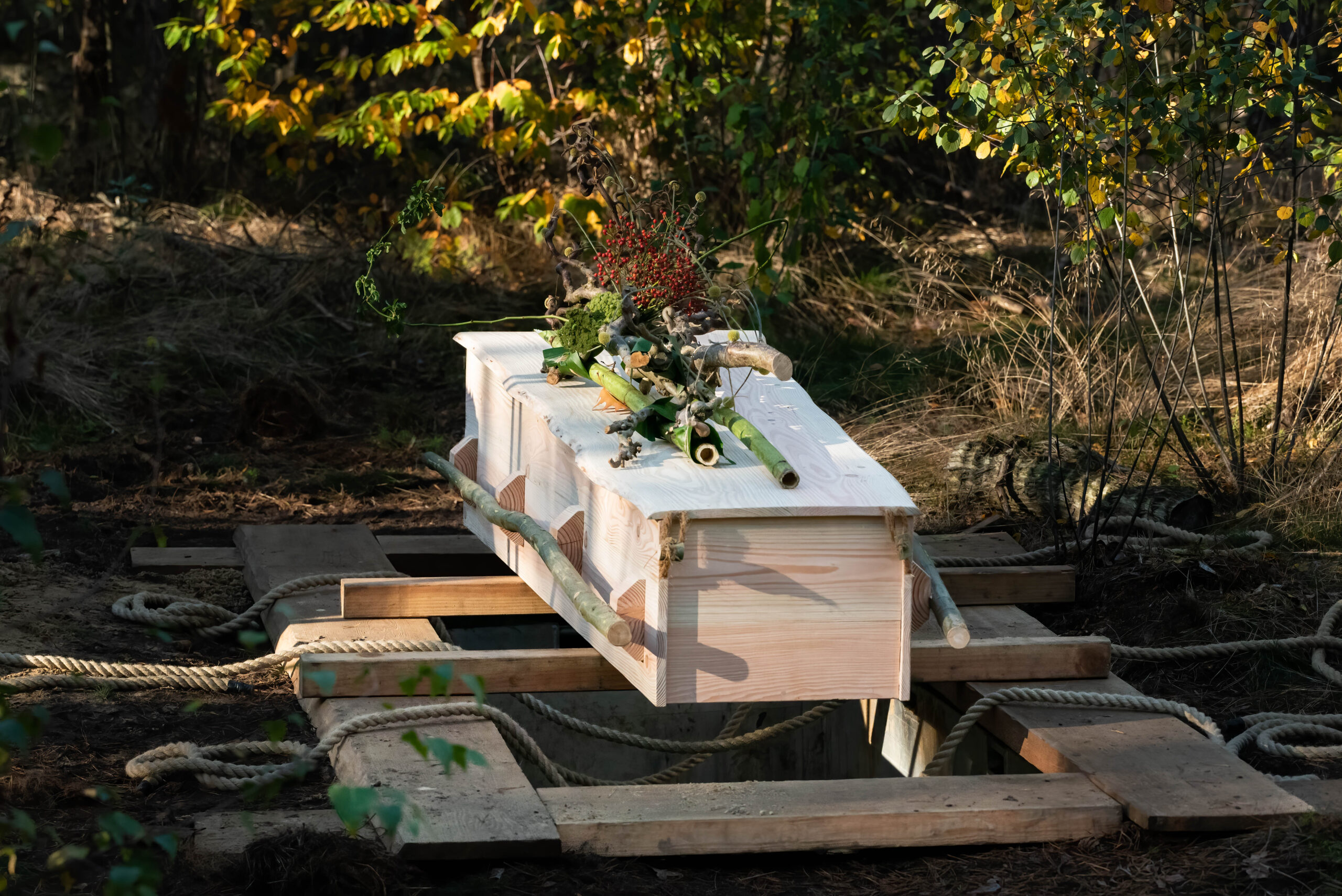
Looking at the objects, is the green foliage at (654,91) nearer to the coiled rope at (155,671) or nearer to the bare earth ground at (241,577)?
the bare earth ground at (241,577)

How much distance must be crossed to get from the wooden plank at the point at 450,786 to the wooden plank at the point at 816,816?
0.25 ft

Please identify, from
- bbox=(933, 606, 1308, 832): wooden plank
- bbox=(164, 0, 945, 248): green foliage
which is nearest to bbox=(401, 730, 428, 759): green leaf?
bbox=(933, 606, 1308, 832): wooden plank

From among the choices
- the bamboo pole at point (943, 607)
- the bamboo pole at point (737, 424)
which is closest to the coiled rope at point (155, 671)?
the bamboo pole at point (737, 424)

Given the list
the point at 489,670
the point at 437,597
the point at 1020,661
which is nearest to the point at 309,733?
the point at 489,670

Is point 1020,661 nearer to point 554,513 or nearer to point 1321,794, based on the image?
point 1321,794

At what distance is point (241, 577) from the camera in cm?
472

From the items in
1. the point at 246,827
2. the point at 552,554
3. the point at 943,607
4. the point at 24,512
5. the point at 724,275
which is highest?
the point at 24,512

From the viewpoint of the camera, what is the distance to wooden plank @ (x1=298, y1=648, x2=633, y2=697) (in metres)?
3.20

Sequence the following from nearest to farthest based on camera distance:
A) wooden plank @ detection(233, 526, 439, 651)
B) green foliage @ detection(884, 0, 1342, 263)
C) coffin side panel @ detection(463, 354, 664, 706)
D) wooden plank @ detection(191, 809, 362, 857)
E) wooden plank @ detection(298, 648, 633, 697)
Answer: wooden plank @ detection(191, 809, 362, 857)
coffin side panel @ detection(463, 354, 664, 706)
wooden plank @ detection(298, 648, 633, 697)
wooden plank @ detection(233, 526, 439, 651)
green foliage @ detection(884, 0, 1342, 263)

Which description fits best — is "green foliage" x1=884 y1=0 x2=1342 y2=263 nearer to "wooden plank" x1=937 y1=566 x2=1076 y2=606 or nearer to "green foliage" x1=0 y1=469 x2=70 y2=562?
"wooden plank" x1=937 y1=566 x2=1076 y2=606

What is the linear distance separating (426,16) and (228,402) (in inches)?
91.0

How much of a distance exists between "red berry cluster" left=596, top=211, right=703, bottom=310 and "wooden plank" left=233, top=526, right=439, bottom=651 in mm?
1122

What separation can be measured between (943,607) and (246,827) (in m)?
1.61

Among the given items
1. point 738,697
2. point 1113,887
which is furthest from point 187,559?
point 1113,887
